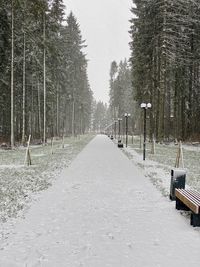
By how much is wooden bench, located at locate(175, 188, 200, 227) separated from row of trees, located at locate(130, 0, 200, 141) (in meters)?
24.7

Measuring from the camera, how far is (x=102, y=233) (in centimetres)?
696

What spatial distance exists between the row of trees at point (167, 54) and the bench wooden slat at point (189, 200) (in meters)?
24.9

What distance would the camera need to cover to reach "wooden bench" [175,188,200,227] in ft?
24.6

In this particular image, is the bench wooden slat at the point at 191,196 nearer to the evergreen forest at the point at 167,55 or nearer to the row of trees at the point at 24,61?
the row of trees at the point at 24,61

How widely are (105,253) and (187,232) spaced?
77.7 inches

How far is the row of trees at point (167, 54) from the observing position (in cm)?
3706

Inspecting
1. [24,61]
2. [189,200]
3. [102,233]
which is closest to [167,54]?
[24,61]

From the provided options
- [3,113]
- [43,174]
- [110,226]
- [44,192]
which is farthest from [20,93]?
[110,226]

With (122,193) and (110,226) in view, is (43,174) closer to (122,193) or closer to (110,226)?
(122,193)

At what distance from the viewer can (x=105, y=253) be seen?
587 cm

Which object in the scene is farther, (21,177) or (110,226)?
(21,177)

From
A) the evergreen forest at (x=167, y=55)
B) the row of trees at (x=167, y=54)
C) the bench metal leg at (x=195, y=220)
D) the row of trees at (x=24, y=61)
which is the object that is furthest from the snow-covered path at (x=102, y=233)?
the evergreen forest at (x=167, y=55)

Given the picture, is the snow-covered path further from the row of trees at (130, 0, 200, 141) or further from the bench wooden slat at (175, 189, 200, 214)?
the row of trees at (130, 0, 200, 141)

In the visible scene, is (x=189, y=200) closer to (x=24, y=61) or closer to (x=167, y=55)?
(x=24, y=61)
